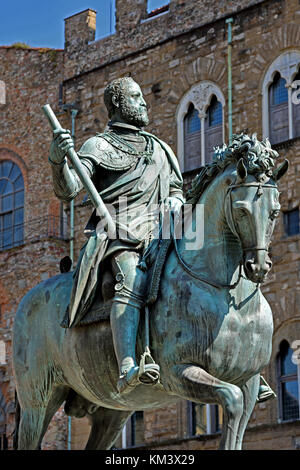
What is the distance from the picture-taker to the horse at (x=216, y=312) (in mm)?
8656

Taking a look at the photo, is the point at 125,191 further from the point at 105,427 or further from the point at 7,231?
the point at 7,231

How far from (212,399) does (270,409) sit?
16.6 m

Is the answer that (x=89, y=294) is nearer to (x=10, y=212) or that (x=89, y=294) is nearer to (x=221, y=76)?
(x=221, y=76)

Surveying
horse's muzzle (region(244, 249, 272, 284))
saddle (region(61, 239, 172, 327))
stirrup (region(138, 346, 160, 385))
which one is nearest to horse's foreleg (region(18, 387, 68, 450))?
saddle (region(61, 239, 172, 327))

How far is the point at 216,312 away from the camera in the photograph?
884 centimetres

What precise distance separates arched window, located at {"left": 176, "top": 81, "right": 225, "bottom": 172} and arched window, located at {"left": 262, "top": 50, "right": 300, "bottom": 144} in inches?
47.1

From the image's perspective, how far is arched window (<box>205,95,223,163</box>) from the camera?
2748 centimetres

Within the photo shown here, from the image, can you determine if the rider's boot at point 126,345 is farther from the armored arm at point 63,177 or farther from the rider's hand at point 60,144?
the rider's hand at point 60,144

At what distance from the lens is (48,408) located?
10117 mm

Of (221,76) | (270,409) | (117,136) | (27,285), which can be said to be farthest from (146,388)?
(27,285)

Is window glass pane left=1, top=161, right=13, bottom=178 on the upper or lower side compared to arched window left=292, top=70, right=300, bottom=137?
upper

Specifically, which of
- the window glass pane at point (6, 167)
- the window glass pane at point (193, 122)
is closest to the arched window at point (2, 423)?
the window glass pane at point (6, 167)

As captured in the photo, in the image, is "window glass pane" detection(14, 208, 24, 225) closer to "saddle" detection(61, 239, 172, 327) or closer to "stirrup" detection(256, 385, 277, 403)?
"saddle" detection(61, 239, 172, 327)

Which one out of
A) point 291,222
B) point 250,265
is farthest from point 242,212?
point 291,222
